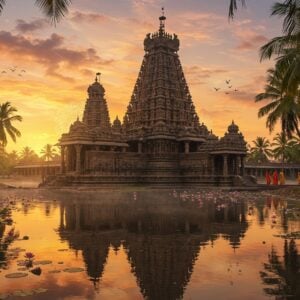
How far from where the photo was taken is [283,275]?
Answer: 31.7 feet

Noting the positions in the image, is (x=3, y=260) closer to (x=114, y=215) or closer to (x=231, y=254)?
(x=231, y=254)

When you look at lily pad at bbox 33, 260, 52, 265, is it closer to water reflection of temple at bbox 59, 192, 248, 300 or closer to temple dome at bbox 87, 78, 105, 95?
water reflection of temple at bbox 59, 192, 248, 300

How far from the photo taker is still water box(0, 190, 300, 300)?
8.61m

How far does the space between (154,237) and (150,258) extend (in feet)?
11.0

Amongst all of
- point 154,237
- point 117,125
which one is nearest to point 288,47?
point 154,237

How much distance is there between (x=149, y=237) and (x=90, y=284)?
6126mm

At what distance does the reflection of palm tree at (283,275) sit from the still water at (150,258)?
0.8 inches

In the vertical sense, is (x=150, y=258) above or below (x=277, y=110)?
below

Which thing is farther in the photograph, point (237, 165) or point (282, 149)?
point (282, 149)

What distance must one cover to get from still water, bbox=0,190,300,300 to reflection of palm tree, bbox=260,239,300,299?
0.02 m

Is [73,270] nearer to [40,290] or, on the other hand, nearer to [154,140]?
[40,290]

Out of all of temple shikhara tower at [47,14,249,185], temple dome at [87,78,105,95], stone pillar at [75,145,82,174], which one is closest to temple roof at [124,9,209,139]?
temple shikhara tower at [47,14,249,185]

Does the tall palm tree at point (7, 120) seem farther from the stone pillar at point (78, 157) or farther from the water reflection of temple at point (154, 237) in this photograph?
the water reflection of temple at point (154, 237)

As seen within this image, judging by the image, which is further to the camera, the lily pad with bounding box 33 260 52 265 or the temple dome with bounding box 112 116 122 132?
the temple dome with bounding box 112 116 122 132
